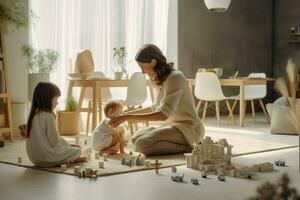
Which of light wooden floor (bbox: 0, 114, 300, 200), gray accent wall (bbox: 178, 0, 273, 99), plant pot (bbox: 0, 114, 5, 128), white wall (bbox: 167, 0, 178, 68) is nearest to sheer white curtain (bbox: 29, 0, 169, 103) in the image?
white wall (bbox: 167, 0, 178, 68)

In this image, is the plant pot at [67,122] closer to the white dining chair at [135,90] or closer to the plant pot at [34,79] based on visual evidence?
the plant pot at [34,79]

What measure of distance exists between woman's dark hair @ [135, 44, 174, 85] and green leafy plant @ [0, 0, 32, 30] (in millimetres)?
2046

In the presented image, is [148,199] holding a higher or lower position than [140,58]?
lower

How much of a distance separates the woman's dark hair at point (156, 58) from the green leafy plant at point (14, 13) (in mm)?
2046

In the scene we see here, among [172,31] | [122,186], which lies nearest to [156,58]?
[122,186]

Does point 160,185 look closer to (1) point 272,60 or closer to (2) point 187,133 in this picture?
(2) point 187,133

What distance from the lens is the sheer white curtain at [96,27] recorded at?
639 centimetres

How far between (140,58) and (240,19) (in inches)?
213

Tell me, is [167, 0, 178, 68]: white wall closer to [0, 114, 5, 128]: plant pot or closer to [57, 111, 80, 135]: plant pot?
[57, 111, 80, 135]: plant pot

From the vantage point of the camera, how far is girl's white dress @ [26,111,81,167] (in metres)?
3.45

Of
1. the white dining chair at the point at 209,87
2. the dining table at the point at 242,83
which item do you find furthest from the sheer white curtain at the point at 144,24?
the dining table at the point at 242,83

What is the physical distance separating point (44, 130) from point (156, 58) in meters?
1.06

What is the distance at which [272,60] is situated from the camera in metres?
9.65

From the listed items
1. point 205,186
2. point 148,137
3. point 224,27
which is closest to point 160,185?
point 205,186
